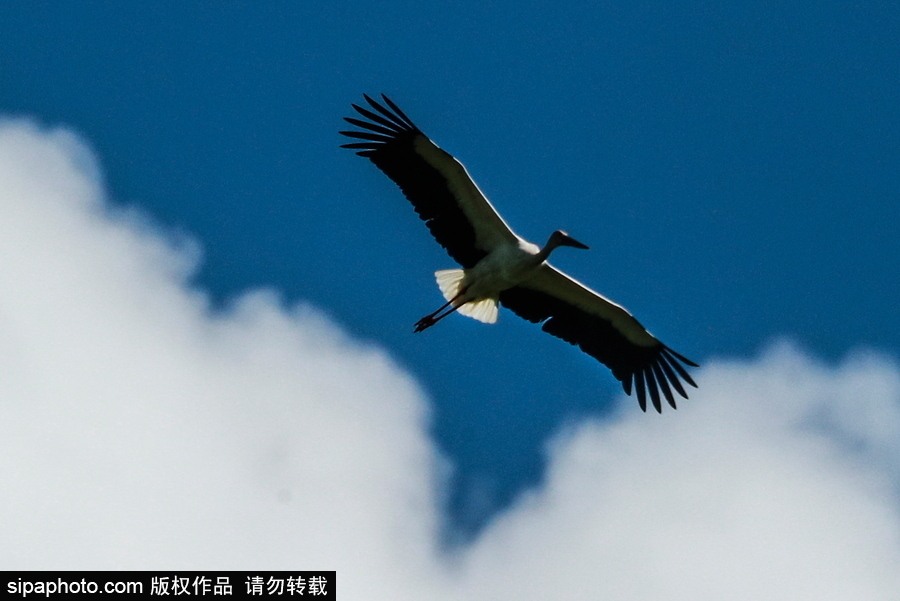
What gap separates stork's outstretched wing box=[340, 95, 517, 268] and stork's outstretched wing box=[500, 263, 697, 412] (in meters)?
1.16

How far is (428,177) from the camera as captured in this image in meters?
14.3

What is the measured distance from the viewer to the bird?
46.8 ft

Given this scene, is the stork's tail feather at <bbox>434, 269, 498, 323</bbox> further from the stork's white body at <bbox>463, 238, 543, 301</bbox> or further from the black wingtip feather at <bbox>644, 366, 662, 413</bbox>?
the black wingtip feather at <bbox>644, 366, 662, 413</bbox>

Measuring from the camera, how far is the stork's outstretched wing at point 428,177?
1416cm

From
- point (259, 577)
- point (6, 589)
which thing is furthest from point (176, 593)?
point (6, 589)

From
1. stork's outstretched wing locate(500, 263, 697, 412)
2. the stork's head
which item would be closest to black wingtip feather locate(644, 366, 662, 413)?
stork's outstretched wing locate(500, 263, 697, 412)

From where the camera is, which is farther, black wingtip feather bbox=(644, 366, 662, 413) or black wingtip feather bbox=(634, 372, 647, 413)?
black wingtip feather bbox=(634, 372, 647, 413)

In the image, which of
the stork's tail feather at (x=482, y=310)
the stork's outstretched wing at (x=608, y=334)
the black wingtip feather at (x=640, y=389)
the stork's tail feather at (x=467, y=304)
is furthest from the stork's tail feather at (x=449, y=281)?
the black wingtip feather at (x=640, y=389)

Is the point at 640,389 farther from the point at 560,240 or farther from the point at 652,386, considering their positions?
the point at 560,240

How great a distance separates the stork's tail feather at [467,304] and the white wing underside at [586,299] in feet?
1.65

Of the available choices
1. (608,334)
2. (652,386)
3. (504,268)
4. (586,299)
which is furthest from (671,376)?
(504,268)

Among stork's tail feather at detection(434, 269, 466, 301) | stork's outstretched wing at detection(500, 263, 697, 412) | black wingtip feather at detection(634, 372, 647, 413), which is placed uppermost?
stork's tail feather at detection(434, 269, 466, 301)

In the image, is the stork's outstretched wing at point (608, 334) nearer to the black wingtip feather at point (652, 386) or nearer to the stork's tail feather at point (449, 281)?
the black wingtip feather at point (652, 386)

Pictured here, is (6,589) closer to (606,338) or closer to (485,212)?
(485,212)
